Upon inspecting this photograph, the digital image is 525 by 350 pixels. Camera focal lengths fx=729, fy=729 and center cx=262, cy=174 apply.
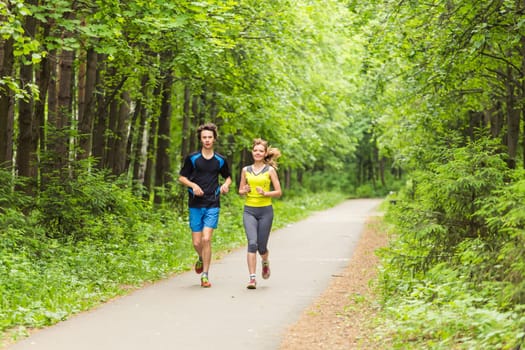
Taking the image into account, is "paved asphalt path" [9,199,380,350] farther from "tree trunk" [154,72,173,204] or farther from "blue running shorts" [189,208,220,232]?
"tree trunk" [154,72,173,204]

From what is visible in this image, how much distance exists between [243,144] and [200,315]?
1819 centimetres

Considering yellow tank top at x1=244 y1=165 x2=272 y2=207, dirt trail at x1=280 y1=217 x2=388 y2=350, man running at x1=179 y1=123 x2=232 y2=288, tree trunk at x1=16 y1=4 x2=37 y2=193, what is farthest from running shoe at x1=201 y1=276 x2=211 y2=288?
tree trunk at x1=16 y1=4 x2=37 y2=193

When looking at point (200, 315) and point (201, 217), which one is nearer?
point (200, 315)

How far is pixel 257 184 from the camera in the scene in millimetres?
10656

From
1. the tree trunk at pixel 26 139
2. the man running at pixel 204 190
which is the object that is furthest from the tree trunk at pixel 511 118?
the tree trunk at pixel 26 139

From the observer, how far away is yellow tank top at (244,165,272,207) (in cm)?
1065

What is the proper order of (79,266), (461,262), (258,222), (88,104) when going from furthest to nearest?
(88,104), (79,266), (258,222), (461,262)

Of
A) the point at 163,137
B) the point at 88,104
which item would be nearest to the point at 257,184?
the point at 88,104

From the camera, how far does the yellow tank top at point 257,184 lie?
1065cm

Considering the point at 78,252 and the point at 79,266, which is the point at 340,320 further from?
the point at 78,252

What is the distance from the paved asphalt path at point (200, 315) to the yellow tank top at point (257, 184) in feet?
4.09

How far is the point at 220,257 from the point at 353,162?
2577 inches

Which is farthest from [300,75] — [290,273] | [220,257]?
[290,273]

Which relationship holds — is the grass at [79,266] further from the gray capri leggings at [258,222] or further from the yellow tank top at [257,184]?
the yellow tank top at [257,184]
